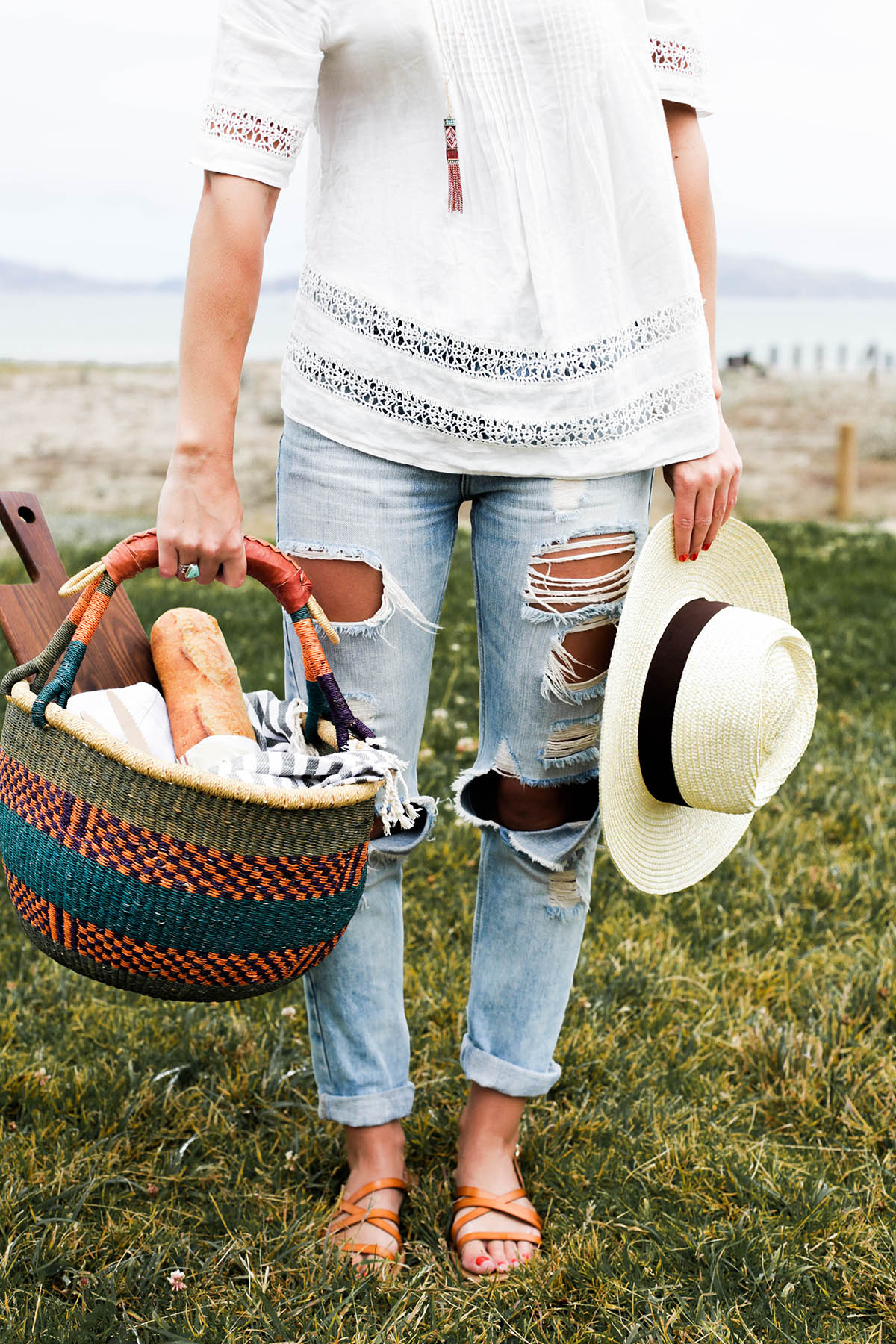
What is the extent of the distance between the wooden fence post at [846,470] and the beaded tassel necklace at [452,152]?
1306 cm

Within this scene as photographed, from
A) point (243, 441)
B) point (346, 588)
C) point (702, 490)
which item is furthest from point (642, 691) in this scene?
point (243, 441)

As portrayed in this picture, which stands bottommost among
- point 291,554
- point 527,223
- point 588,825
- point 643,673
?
point 588,825

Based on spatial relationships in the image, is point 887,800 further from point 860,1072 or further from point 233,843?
point 233,843

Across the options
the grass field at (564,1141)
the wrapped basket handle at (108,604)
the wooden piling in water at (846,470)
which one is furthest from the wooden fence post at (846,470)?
the wrapped basket handle at (108,604)

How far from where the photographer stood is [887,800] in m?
3.38

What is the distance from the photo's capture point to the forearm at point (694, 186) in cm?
173

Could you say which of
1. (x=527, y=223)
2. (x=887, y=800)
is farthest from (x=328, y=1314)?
(x=887, y=800)

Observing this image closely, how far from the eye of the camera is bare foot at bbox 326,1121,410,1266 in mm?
1833

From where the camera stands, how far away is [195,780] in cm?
130

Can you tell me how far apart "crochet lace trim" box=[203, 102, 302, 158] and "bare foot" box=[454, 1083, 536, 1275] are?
55.6 inches

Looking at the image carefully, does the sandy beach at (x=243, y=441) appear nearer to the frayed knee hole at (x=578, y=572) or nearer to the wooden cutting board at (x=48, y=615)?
the wooden cutting board at (x=48, y=615)

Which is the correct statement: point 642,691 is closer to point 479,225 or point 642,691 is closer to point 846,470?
point 479,225

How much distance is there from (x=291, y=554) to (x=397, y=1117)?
0.91 metres

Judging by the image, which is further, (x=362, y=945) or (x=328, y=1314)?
(x=362, y=945)
